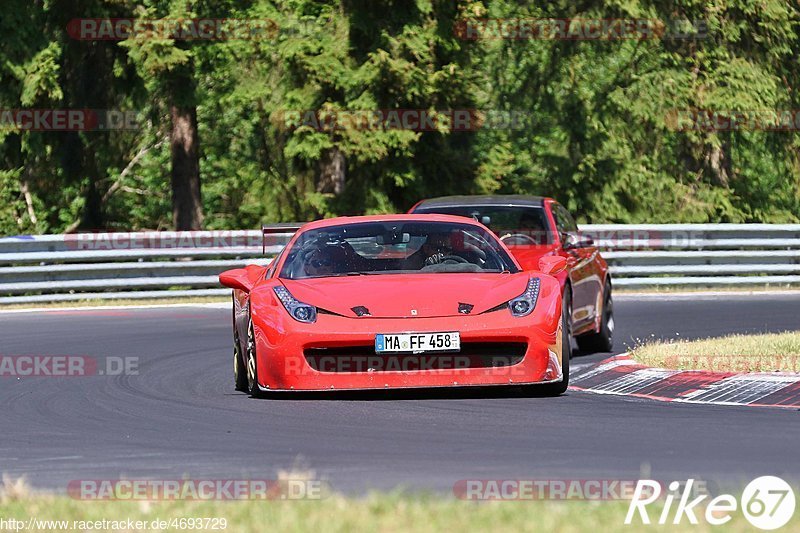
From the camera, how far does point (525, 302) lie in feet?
35.9

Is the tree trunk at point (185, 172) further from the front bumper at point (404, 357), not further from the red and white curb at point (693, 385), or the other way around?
the front bumper at point (404, 357)

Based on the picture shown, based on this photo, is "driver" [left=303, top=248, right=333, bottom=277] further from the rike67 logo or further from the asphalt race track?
the rike67 logo

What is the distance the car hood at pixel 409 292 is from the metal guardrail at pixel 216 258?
1291cm

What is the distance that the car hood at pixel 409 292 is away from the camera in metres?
10.7

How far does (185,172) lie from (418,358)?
86.5 feet

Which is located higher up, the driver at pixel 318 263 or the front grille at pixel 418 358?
the driver at pixel 318 263

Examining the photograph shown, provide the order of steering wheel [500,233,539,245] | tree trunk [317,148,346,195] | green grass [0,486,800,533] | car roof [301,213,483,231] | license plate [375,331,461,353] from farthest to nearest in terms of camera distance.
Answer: tree trunk [317,148,346,195]
steering wheel [500,233,539,245]
car roof [301,213,483,231]
license plate [375,331,461,353]
green grass [0,486,800,533]

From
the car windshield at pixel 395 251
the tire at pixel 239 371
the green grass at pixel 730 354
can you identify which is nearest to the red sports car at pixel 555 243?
the green grass at pixel 730 354

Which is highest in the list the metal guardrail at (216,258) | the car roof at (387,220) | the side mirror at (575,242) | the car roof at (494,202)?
the car roof at (387,220)

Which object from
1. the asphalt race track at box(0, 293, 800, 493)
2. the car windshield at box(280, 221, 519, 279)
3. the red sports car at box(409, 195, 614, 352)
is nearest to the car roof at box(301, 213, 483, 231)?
the car windshield at box(280, 221, 519, 279)

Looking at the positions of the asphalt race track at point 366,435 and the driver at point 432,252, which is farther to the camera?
the driver at point 432,252

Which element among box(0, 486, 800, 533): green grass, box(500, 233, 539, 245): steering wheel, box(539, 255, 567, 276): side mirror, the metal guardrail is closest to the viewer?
box(0, 486, 800, 533): green grass

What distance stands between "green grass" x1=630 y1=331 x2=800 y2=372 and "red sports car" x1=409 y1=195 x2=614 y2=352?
727 millimetres

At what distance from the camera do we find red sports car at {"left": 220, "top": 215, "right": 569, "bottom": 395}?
417 inches
